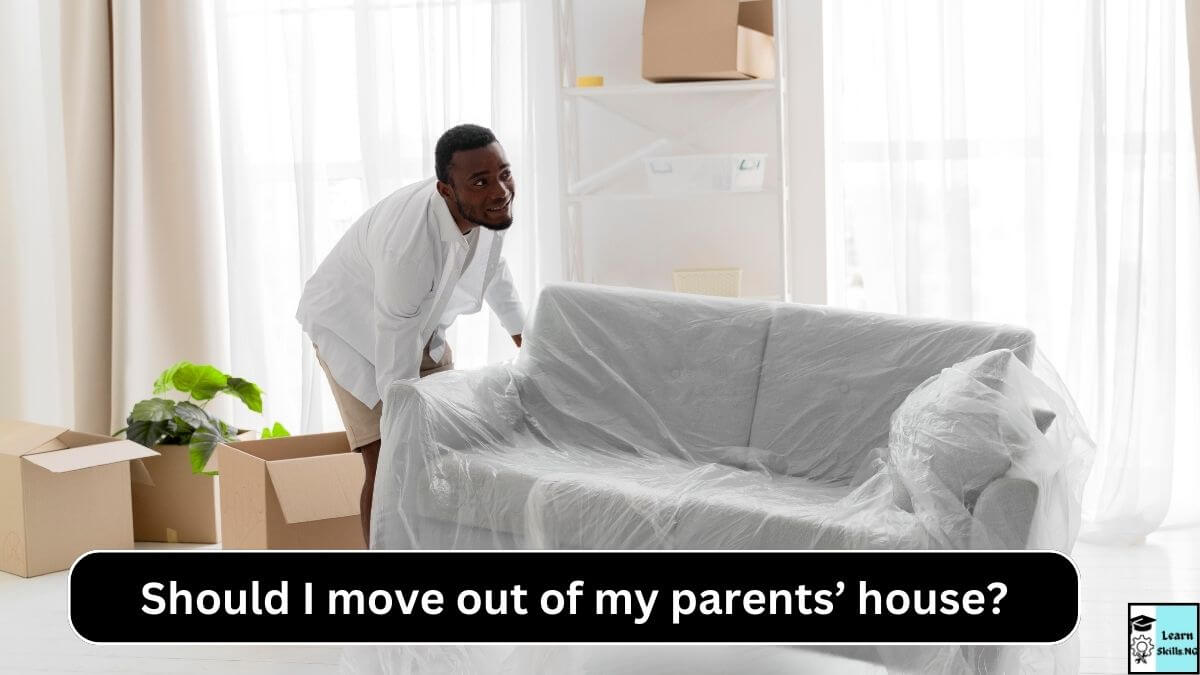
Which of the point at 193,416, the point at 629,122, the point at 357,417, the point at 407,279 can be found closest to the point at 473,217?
the point at 407,279

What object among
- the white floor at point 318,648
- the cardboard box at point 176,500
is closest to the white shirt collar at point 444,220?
the white floor at point 318,648

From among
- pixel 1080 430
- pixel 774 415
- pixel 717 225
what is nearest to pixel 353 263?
pixel 774 415

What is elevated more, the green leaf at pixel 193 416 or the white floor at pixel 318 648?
the green leaf at pixel 193 416

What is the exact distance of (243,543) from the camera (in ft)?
9.57

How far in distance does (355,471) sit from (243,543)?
34 cm

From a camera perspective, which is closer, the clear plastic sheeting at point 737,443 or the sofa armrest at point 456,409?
the clear plastic sheeting at point 737,443

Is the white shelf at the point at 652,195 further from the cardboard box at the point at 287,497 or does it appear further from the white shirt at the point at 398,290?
the cardboard box at the point at 287,497

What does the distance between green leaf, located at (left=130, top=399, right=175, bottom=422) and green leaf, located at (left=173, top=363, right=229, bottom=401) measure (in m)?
0.06

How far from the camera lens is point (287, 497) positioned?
278 centimetres

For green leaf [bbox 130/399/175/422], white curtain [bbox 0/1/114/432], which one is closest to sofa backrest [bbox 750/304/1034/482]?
green leaf [bbox 130/399/175/422]

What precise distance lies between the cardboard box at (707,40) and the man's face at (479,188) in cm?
100

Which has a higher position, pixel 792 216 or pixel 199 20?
pixel 199 20

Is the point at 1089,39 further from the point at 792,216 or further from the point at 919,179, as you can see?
the point at 792,216

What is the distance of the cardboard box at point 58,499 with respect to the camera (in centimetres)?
308
